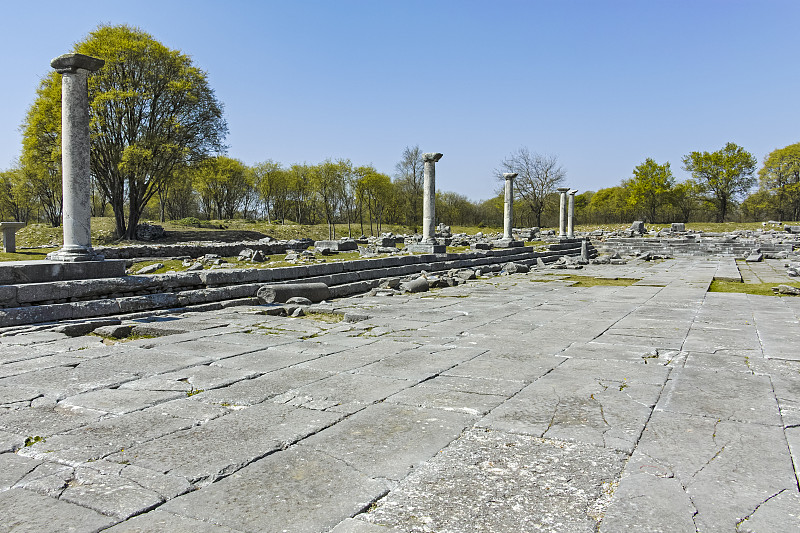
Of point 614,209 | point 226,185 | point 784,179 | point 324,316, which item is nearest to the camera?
point 324,316

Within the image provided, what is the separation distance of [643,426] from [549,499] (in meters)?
1.35

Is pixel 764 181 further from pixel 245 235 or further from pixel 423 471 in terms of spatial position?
pixel 423 471

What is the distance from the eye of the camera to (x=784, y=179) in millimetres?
51312

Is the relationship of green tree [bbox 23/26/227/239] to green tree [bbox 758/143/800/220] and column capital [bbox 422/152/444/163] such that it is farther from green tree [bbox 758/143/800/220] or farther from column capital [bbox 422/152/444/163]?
green tree [bbox 758/143/800/220]

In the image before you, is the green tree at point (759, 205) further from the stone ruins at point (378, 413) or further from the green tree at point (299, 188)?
the stone ruins at point (378, 413)

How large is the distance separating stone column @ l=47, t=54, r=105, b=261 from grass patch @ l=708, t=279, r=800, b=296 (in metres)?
13.7

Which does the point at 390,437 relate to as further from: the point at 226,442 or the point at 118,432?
the point at 118,432

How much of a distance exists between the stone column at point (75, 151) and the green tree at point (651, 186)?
5619cm

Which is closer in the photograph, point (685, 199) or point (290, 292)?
point (290, 292)

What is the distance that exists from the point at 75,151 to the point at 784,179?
2356 inches

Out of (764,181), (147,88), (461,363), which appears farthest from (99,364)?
(764,181)

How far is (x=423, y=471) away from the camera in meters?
2.96

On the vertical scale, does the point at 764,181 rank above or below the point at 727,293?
above

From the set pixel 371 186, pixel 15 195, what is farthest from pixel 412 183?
pixel 15 195
